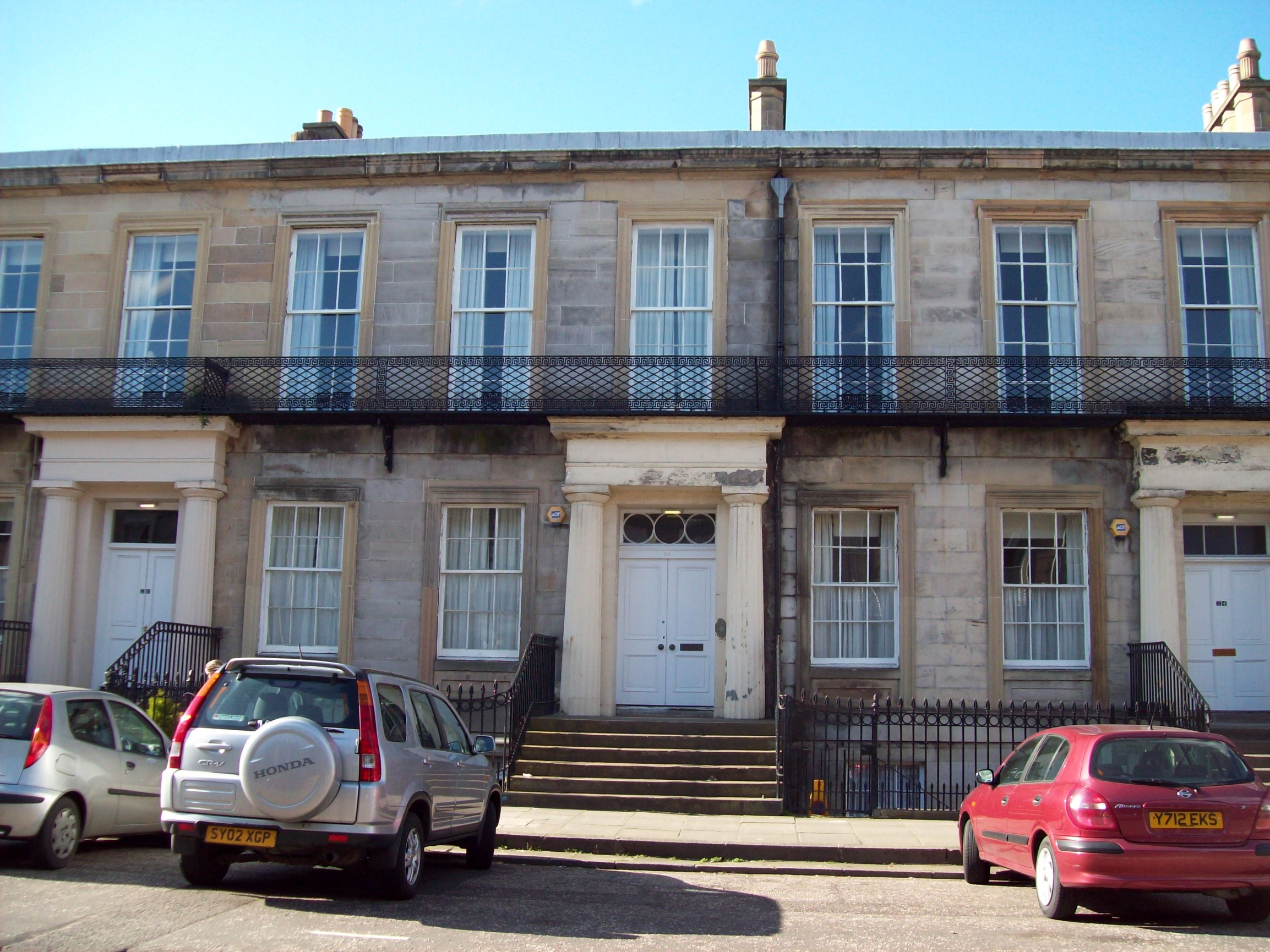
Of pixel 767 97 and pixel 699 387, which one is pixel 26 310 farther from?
pixel 767 97

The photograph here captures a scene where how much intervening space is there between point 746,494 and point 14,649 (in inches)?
417

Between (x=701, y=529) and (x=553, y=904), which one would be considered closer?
(x=553, y=904)

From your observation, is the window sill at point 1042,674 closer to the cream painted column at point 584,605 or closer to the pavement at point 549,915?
the cream painted column at point 584,605

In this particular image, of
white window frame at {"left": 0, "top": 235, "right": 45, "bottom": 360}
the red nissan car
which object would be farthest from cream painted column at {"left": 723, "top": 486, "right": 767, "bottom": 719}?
white window frame at {"left": 0, "top": 235, "right": 45, "bottom": 360}

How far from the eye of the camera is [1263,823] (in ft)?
25.9

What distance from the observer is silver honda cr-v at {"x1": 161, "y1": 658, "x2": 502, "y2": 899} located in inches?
306

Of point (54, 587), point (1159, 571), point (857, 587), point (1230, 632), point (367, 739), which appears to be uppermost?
point (1159, 571)

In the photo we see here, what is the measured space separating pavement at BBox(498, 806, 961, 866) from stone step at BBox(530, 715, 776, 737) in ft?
6.20

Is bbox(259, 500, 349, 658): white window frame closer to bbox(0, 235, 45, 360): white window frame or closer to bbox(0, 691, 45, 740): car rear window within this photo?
bbox(0, 235, 45, 360): white window frame

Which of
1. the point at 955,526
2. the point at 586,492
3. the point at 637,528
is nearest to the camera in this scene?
the point at 586,492

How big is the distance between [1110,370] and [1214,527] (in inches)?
106

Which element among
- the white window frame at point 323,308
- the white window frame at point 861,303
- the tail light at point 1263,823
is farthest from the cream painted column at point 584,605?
the tail light at point 1263,823

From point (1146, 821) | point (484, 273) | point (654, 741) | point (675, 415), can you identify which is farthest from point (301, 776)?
point (484, 273)

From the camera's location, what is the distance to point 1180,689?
1421 cm
